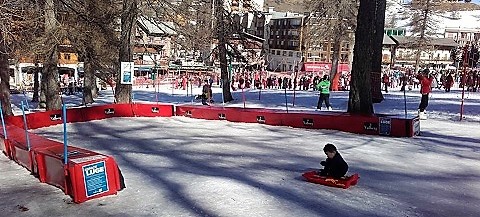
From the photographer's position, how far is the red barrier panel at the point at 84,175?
7.16 meters

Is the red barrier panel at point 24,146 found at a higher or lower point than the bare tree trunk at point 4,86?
lower

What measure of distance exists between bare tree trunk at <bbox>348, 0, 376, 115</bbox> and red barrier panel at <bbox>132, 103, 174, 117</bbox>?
6914 mm

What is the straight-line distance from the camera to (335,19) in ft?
113

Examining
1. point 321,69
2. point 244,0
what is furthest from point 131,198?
point 321,69

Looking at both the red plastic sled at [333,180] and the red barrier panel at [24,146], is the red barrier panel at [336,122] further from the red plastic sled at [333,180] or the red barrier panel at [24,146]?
the red barrier panel at [24,146]

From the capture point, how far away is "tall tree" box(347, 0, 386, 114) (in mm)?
15180

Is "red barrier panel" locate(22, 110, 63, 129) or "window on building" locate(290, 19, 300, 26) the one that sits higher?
"window on building" locate(290, 19, 300, 26)

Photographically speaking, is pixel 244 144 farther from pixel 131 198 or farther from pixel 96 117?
pixel 96 117

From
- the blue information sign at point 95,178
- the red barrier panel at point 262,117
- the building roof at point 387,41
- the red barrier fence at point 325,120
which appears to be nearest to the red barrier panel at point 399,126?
A: the red barrier fence at point 325,120

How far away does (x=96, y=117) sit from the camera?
16.8 m

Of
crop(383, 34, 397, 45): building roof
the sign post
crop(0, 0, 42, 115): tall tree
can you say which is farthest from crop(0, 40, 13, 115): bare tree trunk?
crop(383, 34, 397, 45): building roof

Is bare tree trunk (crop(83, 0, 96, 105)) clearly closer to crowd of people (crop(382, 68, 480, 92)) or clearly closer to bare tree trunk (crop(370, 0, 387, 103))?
bare tree trunk (crop(370, 0, 387, 103))

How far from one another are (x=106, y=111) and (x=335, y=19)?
2180 cm

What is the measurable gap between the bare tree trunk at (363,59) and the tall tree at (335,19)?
18.4 m
